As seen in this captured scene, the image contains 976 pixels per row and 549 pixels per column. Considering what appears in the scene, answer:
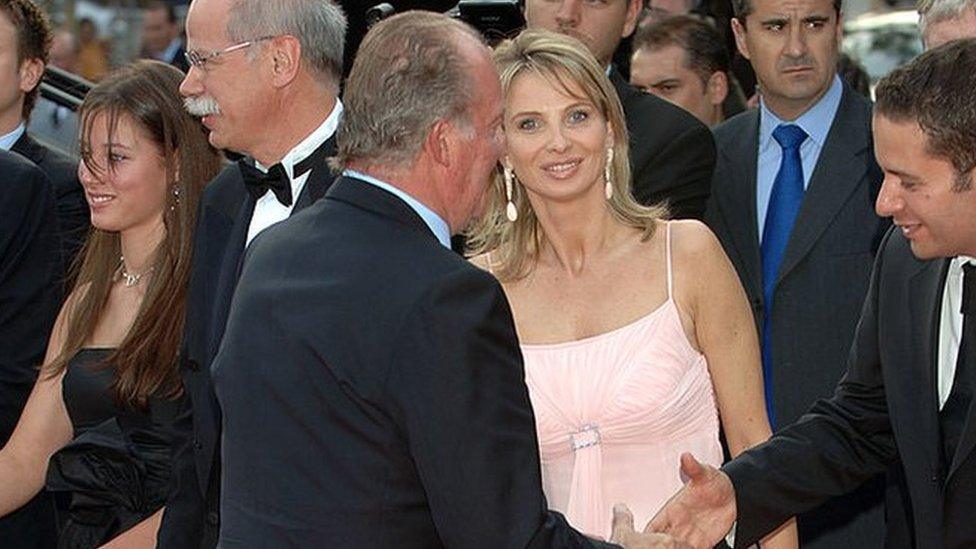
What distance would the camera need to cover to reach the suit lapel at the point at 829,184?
16.8 ft

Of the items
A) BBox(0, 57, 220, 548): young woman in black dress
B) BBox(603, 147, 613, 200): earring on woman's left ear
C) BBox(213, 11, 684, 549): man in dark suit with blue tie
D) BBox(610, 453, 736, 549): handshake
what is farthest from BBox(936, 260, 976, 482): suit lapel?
BBox(0, 57, 220, 548): young woman in black dress

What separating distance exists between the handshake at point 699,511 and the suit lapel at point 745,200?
42.8 inches

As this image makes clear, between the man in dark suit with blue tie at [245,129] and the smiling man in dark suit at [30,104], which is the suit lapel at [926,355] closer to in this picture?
the man in dark suit with blue tie at [245,129]

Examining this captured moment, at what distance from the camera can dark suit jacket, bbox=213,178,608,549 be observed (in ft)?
9.92

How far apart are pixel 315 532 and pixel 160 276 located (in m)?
1.92

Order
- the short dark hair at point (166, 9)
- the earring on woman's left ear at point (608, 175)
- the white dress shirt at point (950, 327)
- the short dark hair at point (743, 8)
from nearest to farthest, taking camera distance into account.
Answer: the white dress shirt at point (950, 327), the earring on woman's left ear at point (608, 175), the short dark hair at point (743, 8), the short dark hair at point (166, 9)

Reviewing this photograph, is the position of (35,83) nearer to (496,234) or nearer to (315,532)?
(496,234)

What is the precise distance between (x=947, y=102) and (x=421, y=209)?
120 cm

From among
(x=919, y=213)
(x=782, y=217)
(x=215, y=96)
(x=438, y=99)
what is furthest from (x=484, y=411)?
(x=782, y=217)

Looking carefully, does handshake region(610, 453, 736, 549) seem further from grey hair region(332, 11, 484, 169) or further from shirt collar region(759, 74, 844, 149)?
shirt collar region(759, 74, 844, 149)

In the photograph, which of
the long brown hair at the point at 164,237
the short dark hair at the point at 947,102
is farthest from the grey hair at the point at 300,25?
the short dark hair at the point at 947,102

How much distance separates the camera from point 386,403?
9.96 ft

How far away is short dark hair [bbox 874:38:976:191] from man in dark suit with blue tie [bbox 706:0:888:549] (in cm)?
139

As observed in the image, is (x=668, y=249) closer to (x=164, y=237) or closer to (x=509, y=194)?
(x=509, y=194)
